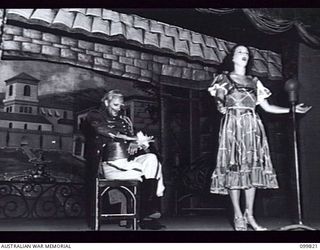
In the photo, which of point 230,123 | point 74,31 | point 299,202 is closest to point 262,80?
point 230,123

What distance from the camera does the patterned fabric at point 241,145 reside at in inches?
159

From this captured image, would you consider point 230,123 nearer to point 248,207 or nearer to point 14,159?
point 248,207

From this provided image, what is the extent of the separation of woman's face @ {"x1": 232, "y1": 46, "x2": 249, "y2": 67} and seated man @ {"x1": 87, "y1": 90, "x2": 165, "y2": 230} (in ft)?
3.23

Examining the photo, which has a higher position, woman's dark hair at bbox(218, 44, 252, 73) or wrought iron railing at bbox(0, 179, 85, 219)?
woman's dark hair at bbox(218, 44, 252, 73)

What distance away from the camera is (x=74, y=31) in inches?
165

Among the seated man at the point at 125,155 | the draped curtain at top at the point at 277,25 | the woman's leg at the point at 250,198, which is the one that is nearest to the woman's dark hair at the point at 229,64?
the draped curtain at top at the point at 277,25

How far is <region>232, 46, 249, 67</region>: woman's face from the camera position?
169 inches

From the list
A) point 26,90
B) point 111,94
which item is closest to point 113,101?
point 111,94

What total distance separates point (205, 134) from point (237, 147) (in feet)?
1.03

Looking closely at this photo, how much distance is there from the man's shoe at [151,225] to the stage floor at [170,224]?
2.0 inches

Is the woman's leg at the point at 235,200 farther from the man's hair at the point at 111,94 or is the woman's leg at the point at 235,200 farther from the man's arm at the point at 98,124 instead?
the man's hair at the point at 111,94

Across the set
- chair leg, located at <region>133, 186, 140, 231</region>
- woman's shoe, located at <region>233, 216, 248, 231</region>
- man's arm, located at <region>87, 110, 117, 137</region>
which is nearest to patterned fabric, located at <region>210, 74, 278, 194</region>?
woman's shoe, located at <region>233, 216, 248, 231</region>

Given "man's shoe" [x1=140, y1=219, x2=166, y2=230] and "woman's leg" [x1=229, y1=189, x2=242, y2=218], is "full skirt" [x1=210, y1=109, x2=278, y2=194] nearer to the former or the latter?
"woman's leg" [x1=229, y1=189, x2=242, y2=218]

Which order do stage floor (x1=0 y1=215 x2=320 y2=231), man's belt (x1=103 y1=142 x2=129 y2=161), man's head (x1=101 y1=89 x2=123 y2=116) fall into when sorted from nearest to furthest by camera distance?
stage floor (x1=0 y1=215 x2=320 y2=231) < man's belt (x1=103 y1=142 x2=129 y2=161) < man's head (x1=101 y1=89 x2=123 y2=116)
